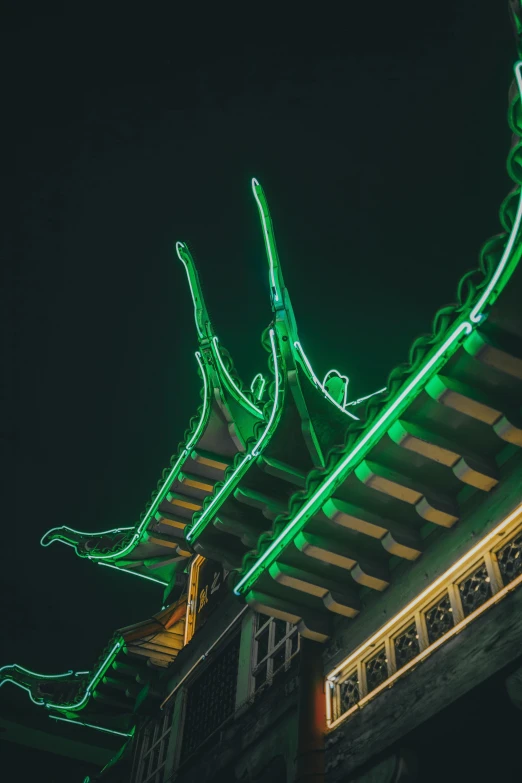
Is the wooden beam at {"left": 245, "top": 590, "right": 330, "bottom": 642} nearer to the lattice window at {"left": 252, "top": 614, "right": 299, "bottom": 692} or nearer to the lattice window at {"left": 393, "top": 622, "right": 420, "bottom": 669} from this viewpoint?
the lattice window at {"left": 252, "top": 614, "right": 299, "bottom": 692}

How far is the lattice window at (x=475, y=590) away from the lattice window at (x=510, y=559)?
7.4 inches

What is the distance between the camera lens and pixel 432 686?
7.02 metres

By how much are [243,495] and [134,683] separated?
6655 millimetres

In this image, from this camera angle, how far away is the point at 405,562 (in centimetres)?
862

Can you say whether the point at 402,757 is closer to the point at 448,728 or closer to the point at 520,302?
the point at 448,728

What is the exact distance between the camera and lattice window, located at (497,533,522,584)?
269 inches

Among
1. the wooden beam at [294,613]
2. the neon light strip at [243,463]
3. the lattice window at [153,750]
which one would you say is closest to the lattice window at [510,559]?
the wooden beam at [294,613]

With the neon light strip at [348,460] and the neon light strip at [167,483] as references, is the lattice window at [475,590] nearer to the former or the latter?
the neon light strip at [348,460]

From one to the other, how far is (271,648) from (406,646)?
11.5ft

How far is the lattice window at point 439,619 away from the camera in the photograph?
7445 mm

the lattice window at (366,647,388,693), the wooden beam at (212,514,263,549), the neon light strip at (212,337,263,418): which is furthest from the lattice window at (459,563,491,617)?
the neon light strip at (212,337,263,418)

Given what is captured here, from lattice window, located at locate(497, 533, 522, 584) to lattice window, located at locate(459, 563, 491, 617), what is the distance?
19cm

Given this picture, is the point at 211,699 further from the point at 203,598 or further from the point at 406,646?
the point at 406,646

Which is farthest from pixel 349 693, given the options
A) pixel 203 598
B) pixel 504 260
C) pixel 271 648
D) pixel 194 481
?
pixel 203 598
